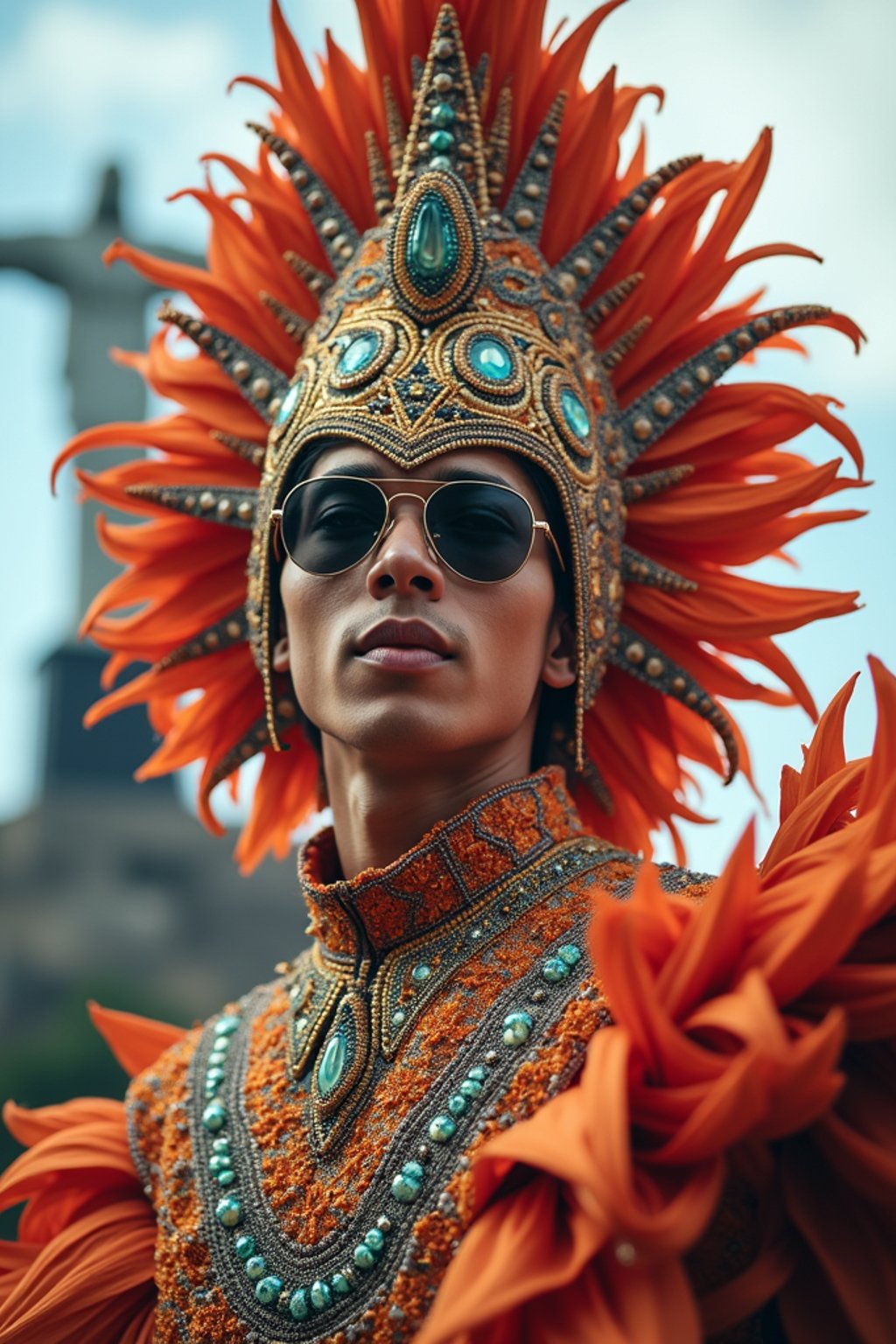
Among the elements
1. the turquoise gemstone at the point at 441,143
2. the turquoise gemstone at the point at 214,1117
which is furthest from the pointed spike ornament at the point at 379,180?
the turquoise gemstone at the point at 214,1117

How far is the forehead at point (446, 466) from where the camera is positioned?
107 inches

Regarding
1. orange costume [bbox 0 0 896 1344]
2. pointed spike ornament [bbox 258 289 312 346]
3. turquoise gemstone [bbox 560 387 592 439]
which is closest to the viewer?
orange costume [bbox 0 0 896 1344]

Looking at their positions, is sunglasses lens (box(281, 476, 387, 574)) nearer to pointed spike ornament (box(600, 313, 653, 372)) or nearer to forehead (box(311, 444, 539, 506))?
forehead (box(311, 444, 539, 506))

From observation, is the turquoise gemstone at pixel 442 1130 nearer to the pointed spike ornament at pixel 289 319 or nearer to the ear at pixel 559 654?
the ear at pixel 559 654

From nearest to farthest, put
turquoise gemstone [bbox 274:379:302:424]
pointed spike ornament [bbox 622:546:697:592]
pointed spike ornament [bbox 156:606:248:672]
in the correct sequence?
turquoise gemstone [bbox 274:379:302:424]
pointed spike ornament [bbox 622:546:697:592]
pointed spike ornament [bbox 156:606:248:672]

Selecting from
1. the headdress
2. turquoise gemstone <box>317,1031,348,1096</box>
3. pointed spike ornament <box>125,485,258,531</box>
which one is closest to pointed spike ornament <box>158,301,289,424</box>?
the headdress

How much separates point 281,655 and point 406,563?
51 centimetres

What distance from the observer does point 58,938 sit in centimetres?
1877

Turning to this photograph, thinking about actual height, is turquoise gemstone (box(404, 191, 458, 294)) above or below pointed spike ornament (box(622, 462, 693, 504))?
above

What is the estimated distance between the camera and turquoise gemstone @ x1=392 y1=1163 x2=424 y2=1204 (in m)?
2.30

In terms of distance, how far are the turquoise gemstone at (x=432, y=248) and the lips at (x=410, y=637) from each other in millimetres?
642

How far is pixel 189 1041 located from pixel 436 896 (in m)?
0.68

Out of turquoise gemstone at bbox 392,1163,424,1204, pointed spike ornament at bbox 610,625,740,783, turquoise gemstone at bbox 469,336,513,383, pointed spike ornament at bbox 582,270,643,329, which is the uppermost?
pointed spike ornament at bbox 582,270,643,329

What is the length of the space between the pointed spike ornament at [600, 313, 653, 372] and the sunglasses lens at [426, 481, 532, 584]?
530mm
